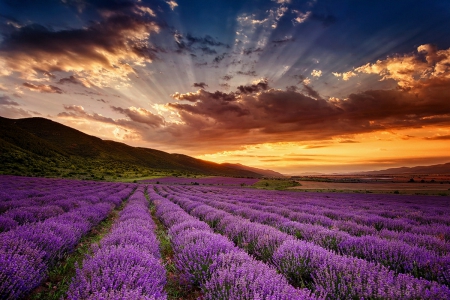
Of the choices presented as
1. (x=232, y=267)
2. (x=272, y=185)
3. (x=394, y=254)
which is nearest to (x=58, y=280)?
(x=232, y=267)

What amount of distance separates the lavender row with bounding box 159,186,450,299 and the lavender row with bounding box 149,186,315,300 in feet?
1.50

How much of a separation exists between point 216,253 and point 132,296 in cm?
157

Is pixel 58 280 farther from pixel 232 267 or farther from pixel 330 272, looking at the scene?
pixel 330 272

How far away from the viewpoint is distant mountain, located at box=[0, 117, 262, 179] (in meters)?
47.8

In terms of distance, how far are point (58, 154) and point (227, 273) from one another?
314ft

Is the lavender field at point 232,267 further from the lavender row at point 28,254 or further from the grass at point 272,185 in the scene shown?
the grass at point 272,185

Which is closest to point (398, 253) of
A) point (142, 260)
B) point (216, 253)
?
point (216, 253)

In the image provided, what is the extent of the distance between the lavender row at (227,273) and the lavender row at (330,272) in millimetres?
459

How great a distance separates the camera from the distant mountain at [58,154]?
47.8 m

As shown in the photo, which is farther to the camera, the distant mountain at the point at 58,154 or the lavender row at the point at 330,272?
the distant mountain at the point at 58,154

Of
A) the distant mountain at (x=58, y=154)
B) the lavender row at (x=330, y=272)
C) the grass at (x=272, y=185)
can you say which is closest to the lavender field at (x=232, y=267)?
the lavender row at (x=330, y=272)

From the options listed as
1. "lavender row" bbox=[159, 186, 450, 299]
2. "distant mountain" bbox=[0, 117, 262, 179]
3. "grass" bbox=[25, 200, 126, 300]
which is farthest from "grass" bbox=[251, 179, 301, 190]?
"grass" bbox=[25, 200, 126, 300]

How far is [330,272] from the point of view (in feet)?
8.16

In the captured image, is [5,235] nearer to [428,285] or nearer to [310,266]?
[310,266]
